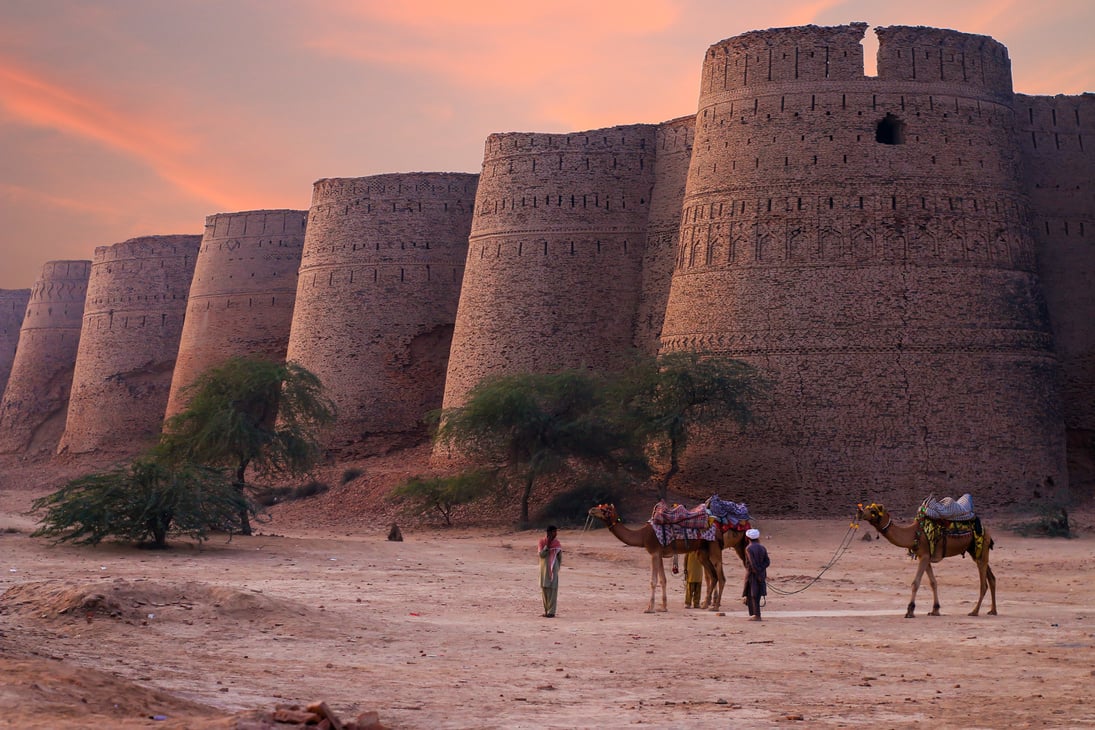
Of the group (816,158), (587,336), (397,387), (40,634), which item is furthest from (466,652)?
(397,387)

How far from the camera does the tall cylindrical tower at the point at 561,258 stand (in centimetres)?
2656

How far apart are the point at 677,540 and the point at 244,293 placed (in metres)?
25.9

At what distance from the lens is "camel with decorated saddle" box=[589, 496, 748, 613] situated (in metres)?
12.1

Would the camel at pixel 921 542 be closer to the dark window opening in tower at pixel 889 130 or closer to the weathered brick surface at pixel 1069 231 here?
the dark window opening in tower at pixel 889 130

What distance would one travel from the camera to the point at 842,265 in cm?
2205

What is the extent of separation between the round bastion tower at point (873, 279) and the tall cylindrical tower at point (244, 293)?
16.1 m

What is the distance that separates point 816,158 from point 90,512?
1361 centimetres

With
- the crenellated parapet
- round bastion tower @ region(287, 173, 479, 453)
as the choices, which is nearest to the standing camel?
the crenellated parapet

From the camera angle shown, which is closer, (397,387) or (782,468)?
(782,468)

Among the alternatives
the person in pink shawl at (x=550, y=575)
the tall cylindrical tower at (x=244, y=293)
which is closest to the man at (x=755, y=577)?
the person in pink shawl at (x=550, y=575)

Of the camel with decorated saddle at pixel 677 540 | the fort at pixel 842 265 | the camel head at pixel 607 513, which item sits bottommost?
the camel with decorated saddle at pixel 677 540

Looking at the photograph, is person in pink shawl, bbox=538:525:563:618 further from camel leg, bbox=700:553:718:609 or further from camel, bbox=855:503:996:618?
camel, bbox=855:503:996:618

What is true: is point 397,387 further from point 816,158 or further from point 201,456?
point 816,158

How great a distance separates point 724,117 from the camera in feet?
77.2
